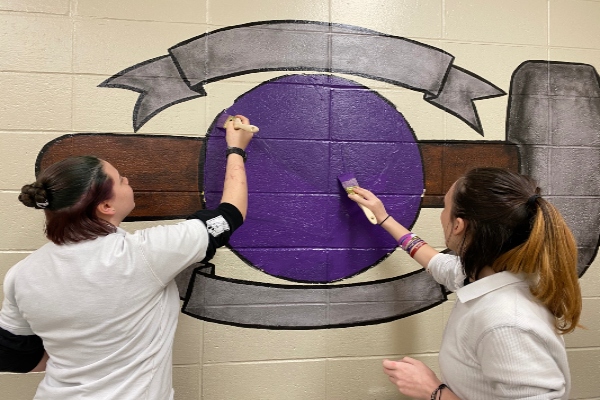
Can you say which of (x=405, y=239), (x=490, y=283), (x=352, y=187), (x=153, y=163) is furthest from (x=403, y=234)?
(x=153, y=163)

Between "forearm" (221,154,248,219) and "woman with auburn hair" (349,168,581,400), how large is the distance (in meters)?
0.58

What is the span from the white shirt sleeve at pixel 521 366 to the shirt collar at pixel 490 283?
0.11 metres

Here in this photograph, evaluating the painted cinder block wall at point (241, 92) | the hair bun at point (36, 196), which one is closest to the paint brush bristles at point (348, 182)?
the painted cinder block wall at point (241, 92)

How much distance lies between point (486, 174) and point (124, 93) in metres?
1.21

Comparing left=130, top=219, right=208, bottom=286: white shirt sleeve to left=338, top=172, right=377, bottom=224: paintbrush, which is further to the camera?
left=338, top=172, right=377, bottom=224: paintbrush

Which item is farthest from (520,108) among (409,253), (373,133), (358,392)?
(358,392)

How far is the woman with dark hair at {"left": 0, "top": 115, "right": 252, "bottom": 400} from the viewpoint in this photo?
1.04 meters

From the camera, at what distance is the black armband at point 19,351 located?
1.14m

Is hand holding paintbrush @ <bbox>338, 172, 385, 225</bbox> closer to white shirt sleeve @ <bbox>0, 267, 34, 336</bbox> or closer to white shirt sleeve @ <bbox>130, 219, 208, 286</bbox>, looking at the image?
white shirt sleeve @ <bbox>130, 219, 208, 286</bbox>

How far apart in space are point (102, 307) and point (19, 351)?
13.3 inches

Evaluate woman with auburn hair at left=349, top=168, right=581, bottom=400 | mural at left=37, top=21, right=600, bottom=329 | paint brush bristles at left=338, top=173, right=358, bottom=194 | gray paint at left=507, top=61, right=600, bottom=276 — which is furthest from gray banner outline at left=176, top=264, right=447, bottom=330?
gray paint at left=507, top=61, right=600, bottom=276

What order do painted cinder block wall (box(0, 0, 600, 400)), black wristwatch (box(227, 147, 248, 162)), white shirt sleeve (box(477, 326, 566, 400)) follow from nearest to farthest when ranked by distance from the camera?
1. white shirt sleeve (box(477, 326, 566, 400))
2. black wristwatch (box(227, 147, 248, 162))
3. painted cinder block wall (box(0, 0, 600, 400))

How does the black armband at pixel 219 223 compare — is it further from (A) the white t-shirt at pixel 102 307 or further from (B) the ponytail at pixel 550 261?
(B) the ponytail at pixel 550 261

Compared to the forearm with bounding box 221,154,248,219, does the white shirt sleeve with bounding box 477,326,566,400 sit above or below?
below
